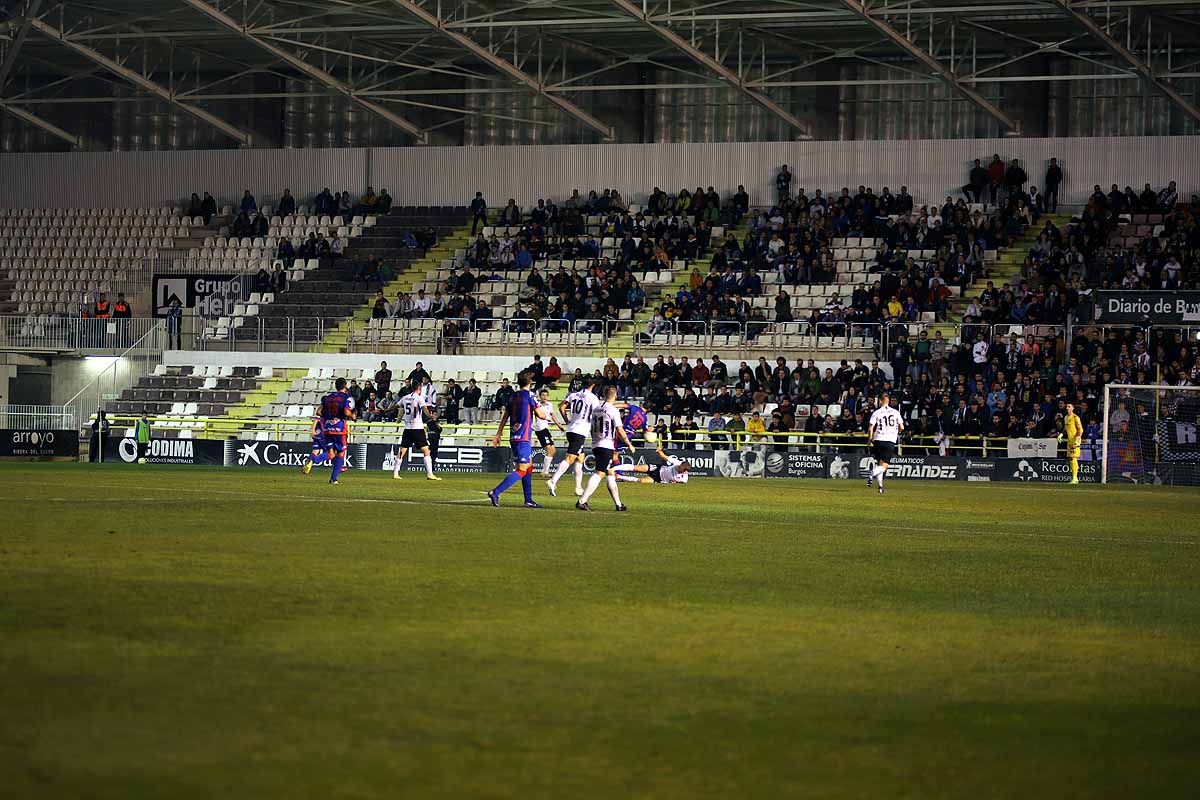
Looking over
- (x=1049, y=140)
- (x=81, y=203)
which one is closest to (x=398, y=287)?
(x=81, y=203)

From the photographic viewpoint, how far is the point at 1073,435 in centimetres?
3922

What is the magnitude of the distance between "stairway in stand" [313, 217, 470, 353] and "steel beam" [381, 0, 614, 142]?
5.47m

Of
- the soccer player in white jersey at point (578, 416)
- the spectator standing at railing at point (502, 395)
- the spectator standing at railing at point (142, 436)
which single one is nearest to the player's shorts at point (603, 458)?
the soccer player in white jersey at point (578, 416)

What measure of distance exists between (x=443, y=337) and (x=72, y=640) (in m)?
39.7

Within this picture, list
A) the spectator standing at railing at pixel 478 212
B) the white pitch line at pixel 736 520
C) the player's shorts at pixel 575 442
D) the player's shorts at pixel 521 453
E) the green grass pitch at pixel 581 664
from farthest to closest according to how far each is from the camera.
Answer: the spectator standing at railing at pixel 478 212
the player's shorts at pixel 575 442
the player's shorts at pixel 521 453
the white pitch line at pixel 736 520
the green grass pitch at pixel 581 664

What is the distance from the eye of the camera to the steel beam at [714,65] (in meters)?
44.3

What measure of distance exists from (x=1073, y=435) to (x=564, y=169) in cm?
2263

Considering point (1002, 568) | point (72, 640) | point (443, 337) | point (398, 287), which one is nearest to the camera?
point (72, 640)

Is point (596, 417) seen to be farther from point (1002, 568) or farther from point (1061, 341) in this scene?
point (1061, 341)

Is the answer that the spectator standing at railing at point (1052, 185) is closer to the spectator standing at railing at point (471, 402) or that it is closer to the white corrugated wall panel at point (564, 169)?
the white corrugated wall panel at point (564, 169)

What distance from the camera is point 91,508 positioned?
21.8 m

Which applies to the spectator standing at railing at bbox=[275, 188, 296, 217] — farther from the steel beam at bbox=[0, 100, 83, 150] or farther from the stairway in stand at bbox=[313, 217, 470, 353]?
the steel beam at bbox=[0, 100, 83, 150]

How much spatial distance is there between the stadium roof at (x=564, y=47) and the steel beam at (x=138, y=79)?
0.08 m

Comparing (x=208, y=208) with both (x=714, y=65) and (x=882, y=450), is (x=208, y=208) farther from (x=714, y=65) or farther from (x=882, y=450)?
(x=882, y=450)
